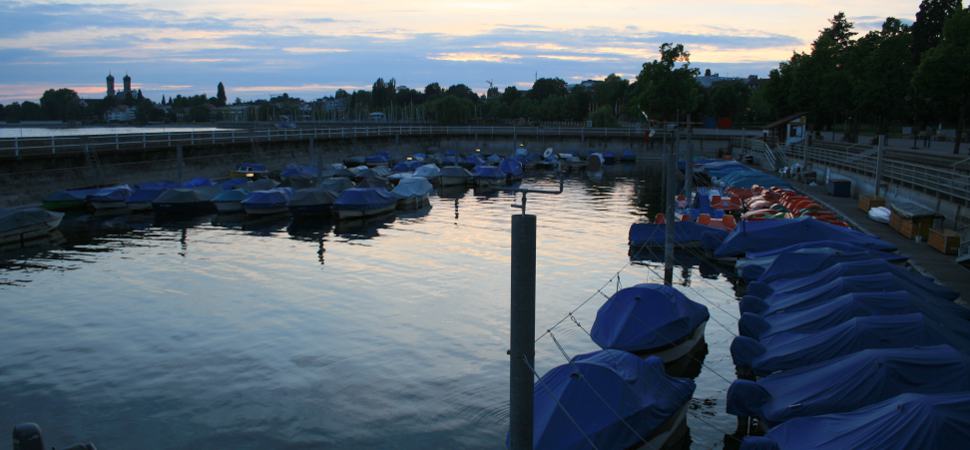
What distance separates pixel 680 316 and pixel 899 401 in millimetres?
9648

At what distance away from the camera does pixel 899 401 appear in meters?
14.0

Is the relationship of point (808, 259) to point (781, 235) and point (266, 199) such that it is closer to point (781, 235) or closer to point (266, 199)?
point (781, 235)

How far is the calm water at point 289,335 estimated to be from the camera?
20.4 meters

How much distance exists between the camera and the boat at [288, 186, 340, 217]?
2259 inches

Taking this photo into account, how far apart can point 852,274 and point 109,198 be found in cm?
5361

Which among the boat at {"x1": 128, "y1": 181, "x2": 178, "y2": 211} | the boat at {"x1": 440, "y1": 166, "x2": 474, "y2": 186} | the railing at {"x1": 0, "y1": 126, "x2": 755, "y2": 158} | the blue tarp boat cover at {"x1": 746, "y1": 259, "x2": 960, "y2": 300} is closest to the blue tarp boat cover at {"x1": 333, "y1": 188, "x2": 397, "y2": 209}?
the boat at {"x1": 128, "y1": 181, "x2": 178, "y2": 211}

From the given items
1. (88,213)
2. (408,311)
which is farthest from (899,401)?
(88,213)

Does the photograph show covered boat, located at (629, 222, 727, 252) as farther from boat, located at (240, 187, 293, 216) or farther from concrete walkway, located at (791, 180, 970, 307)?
boat, located at (240, 187, 293, 216)

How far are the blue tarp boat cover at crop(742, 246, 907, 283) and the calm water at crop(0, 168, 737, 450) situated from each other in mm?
2854

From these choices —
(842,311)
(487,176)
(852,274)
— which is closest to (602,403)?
(842,311)

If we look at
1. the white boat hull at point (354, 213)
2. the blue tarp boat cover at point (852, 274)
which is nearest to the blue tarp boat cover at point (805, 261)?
the blue tarp boat cover at point (852, 274)

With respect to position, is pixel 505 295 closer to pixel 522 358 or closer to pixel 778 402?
pixel 778 402

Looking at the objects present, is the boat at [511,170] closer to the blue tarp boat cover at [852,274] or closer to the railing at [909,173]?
the railing at [909,173]

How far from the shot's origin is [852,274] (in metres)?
25.6
